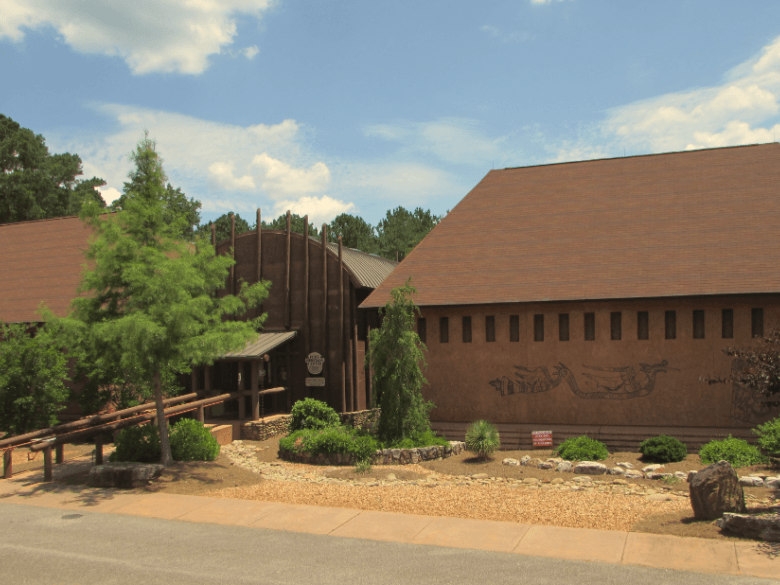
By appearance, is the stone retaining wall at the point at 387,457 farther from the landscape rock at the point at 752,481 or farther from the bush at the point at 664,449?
the landscape rock at the point at 752,481

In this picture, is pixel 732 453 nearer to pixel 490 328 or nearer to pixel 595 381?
pixel 595 381

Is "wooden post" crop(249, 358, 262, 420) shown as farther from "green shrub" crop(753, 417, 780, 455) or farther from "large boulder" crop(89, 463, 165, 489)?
"green shrub" crop(753, 417, 780, 455)

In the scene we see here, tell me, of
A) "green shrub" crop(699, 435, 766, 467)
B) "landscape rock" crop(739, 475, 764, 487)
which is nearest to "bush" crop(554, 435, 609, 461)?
"green shrub" crop(699, 435, 766, 467)

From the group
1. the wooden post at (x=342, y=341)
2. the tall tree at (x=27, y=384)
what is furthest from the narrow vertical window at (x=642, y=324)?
the tall tree at (x=27, y=384)

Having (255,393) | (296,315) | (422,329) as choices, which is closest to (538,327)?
(422,329)

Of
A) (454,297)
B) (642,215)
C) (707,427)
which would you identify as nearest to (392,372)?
(454,297)

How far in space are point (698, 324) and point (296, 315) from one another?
47.6 feet

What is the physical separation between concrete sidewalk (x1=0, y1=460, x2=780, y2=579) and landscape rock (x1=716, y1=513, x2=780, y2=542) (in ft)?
0.54

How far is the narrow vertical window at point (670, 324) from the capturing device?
19078mm

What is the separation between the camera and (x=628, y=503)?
11711 millimetres

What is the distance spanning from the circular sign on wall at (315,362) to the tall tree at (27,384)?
8551 mm

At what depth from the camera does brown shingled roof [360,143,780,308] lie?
1908 centimetres

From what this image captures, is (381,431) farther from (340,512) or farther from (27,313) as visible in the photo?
(27,313)

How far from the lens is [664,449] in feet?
51.9
